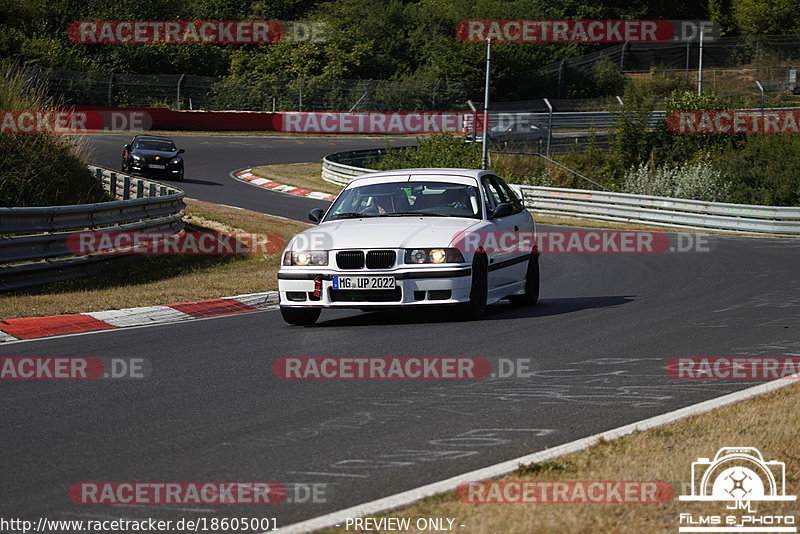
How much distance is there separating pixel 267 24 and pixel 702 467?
251 ft

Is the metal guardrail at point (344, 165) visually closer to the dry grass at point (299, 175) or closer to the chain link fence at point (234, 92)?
the dry grass at point (299, 175)

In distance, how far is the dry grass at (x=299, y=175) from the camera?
38778 millimetres

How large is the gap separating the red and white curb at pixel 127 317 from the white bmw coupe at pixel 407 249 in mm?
1615

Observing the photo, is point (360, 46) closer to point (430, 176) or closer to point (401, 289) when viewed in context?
point (430, 176)

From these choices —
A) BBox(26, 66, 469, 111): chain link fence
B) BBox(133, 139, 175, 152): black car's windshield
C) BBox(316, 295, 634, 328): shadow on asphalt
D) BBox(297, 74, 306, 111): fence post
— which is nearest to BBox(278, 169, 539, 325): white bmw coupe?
BBox(316, 295, 634, 328): shadow on asphalt

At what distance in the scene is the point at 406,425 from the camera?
6.38m

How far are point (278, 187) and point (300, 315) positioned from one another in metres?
28.2

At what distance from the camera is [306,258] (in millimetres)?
10680

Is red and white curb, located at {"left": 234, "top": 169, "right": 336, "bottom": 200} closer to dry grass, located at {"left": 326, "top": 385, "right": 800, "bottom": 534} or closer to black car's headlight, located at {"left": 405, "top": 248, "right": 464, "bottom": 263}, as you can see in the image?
black car's headlight, located at {"left": 405, "top": 248, "right": 464, "bottom": 263}

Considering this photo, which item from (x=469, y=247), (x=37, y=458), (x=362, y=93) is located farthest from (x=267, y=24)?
(x=37, y=458)

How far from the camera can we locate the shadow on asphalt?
1118 cm

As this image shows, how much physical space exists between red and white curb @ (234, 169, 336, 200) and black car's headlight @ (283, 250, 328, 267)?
80.1 ft

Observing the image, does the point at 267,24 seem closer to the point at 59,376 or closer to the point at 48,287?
the point at 48,287

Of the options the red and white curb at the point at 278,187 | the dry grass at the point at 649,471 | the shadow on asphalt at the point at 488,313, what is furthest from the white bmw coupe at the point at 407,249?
the red and white curb at the point at 278,187
